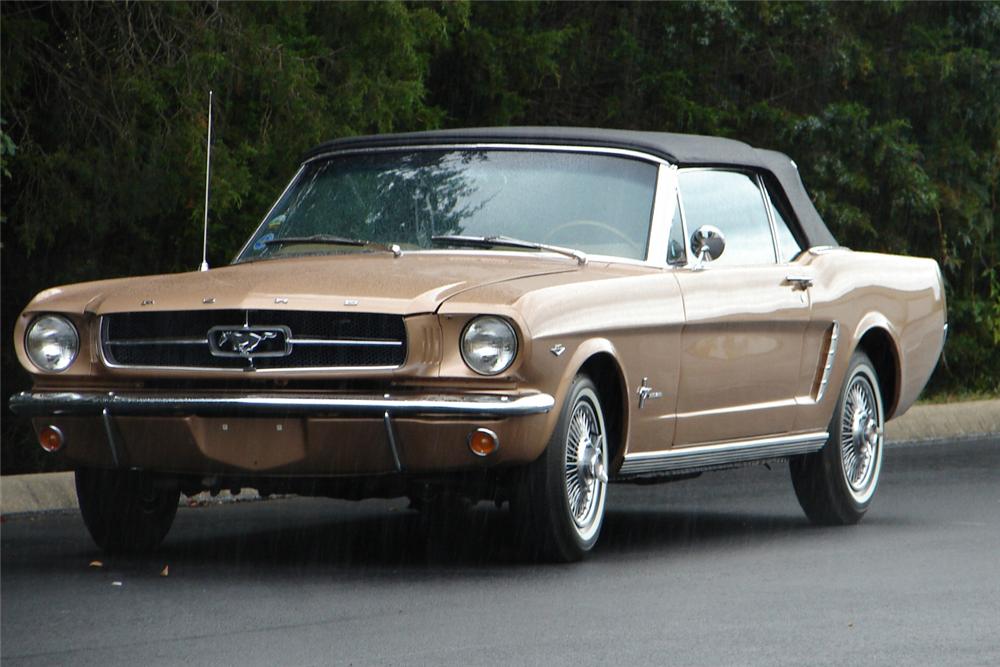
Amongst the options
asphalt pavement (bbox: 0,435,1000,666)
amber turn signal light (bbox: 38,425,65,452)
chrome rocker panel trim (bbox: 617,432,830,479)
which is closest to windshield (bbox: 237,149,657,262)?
chrome rocker panel trim (bbox: 617,432,830,479)

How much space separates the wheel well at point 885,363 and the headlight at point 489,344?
130 inches

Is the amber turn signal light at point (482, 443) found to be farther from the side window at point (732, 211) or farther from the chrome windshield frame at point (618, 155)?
the side window at point (732, 211)

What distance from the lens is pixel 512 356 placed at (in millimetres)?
7641

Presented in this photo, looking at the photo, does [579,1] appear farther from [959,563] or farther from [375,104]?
[959,563]

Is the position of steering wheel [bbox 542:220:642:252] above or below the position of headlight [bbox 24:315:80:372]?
above

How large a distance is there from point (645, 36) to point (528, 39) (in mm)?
1789

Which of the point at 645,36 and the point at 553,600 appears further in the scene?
the point at 645,36

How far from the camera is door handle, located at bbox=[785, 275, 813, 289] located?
9.62 m

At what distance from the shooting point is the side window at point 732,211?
9.36m

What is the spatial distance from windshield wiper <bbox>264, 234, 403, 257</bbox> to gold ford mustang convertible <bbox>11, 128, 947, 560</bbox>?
0.01m

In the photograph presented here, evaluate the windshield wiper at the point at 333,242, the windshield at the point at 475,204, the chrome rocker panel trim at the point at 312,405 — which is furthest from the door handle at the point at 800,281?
the chrome rocker panel trim at the point at 312,405

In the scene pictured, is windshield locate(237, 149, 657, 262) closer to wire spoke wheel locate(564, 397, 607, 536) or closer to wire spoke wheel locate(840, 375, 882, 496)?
wire spoke wheel locate(564, 397, 607, 536)

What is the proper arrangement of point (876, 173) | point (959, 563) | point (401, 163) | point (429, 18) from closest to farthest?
point (959, 563) < point (401, 163) < point (429, 18) < point (876, 173)

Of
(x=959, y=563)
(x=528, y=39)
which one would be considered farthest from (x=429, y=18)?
(x=959, y=563)
